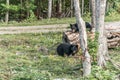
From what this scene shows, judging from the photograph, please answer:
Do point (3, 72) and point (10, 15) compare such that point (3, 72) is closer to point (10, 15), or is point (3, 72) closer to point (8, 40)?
point (8, 40)

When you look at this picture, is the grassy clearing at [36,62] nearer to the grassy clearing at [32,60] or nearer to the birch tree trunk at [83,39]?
the grassy clearing at [32,60]

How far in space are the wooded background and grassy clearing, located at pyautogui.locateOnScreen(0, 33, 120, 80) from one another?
12818mm

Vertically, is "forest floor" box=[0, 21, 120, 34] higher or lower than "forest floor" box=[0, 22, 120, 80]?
lower

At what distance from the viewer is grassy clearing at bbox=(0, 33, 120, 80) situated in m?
8.90

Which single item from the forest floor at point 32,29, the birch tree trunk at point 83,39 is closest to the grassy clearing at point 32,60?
the birch tree trunk at point 83,39

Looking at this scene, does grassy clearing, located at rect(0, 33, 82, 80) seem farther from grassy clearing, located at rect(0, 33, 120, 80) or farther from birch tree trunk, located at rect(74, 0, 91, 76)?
birch tree trunk, located at rect(74, 0, 91, 76)

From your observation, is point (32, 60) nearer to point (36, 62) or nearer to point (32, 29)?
point (36, 62)

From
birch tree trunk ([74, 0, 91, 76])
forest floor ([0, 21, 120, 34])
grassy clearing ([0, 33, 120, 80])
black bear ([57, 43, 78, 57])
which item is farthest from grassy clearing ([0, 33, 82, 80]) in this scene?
forest floor ([0, 21, 120, 34])

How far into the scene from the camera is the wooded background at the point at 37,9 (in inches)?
1326

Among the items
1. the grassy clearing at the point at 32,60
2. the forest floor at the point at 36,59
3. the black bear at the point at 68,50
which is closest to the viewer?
the forest floor at the point at 36,59

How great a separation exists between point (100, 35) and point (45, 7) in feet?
85.7

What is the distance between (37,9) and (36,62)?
23049 mm

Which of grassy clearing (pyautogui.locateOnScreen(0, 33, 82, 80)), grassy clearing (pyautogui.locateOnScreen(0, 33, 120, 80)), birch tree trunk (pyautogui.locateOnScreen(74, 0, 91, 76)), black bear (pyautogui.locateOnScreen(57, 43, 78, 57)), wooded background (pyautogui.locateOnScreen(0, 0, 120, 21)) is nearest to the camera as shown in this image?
grassy clearing (pyautogui.locateOnScreen(0, 33, 120, 80))

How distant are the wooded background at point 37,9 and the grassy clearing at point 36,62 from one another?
12.8 metres
